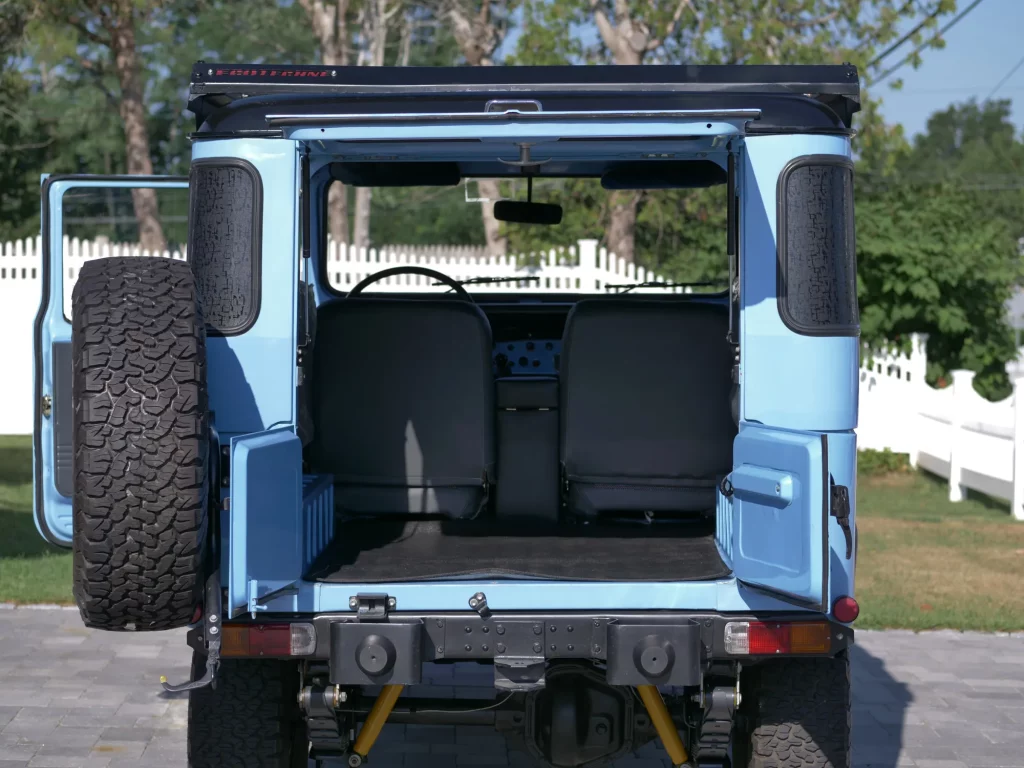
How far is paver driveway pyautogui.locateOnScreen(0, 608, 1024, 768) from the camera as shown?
19.6 feet

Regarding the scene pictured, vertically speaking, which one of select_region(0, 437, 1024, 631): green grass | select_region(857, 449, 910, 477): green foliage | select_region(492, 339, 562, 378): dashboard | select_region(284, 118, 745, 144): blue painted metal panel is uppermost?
select_region(284, 118, 745, 144): blue painted metal panel

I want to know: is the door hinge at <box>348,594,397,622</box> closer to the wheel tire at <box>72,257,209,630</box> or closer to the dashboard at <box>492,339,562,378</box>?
the wheel tire at <box>72,257,209,630</box>

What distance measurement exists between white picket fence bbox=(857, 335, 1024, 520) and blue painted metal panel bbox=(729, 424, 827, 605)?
798cm

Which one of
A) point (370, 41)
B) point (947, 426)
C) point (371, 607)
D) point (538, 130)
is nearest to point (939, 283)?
point (947, 426)

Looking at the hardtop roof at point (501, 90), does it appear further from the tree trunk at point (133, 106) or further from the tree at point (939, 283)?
the tree trunk at point (133, 106)

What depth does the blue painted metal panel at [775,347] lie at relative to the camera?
176 inches

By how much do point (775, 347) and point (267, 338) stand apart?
1.55m

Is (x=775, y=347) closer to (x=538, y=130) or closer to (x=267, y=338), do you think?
(x=538, y=130)

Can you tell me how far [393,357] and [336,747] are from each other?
55.0 inches

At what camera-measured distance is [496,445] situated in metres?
5.58

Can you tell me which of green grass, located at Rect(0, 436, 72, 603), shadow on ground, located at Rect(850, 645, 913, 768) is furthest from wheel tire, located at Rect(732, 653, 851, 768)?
green grass, located at Rect(0, 436, 72, 603)

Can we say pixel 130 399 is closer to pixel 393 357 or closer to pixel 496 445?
pixel 393 357

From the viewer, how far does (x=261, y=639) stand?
4.21 m

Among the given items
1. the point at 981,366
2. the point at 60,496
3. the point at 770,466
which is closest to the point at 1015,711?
the point at 770,466
